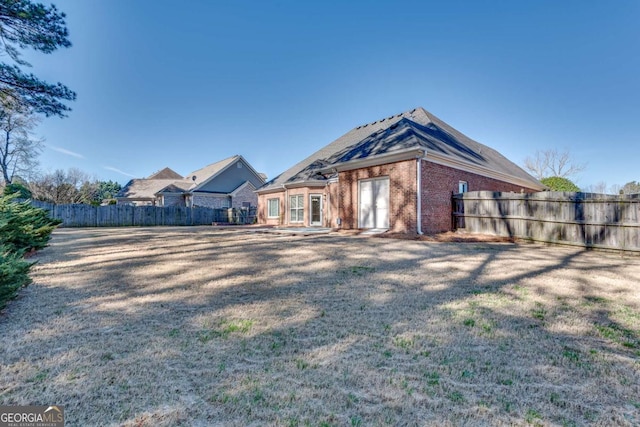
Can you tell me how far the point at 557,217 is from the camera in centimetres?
955

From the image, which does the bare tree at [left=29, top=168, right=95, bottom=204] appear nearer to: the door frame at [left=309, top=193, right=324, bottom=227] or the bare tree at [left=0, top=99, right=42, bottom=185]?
the bare tree at [left=0, top=99, right=42, bottom=185]

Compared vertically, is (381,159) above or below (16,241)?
above

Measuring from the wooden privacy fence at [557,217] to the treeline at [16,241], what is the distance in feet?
42.3

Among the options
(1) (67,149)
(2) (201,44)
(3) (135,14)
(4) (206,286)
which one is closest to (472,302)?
(4) (206,286)

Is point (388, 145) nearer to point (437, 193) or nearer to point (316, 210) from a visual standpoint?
point (437, 193)

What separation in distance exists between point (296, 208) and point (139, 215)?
13.5 m

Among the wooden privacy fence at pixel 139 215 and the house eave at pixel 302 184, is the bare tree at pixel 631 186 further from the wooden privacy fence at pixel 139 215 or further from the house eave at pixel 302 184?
the wooden privacy fence at pixel 139 215

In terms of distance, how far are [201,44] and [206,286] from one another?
16184 millimetres

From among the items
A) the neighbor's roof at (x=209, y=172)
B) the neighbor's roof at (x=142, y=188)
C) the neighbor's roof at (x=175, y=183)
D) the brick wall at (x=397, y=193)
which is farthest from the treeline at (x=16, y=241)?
the neighbor's roof at (x=142, y=188)

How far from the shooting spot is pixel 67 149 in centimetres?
3080

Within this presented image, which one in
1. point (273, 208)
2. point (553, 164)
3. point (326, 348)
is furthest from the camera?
point (553, 164)

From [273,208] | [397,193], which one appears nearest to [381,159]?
[397,193]

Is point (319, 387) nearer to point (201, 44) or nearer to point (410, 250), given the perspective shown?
point (410, 250)

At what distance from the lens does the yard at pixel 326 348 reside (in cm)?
183
